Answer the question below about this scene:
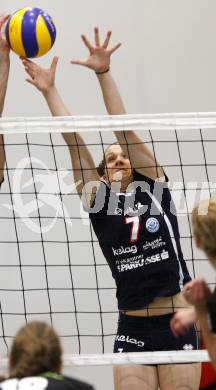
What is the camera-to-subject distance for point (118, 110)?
4461mm

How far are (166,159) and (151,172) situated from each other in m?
2.22

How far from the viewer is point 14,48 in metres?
4.39

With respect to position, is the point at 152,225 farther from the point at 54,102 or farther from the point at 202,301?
the point at 202,301

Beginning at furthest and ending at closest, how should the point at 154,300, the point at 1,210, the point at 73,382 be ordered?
1. the point at 1,210
2. the point at 154,300
3. the point at 73,382

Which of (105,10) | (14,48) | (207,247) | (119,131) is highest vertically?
(105,10)

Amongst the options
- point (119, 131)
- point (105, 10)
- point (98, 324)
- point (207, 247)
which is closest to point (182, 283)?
point (119, 131)

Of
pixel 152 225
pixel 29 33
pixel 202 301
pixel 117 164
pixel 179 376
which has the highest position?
pixel 29 33

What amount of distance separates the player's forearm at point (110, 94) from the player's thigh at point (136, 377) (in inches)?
52.7

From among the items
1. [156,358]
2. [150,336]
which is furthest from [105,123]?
[156,358]

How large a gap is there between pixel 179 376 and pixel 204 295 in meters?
1.29

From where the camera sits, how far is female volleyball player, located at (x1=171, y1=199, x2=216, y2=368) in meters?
2.85

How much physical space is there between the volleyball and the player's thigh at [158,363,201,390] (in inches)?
69.5

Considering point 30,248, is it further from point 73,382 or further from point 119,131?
point 73,382

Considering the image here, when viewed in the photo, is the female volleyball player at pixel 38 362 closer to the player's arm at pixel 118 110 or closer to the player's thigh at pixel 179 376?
the player's thigh at pixel 179 376
